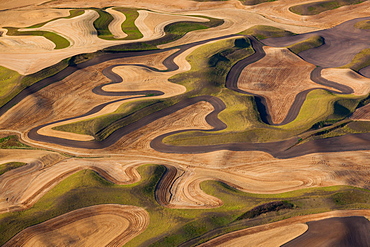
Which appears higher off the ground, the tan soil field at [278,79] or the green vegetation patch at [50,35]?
the green vegetation patch at [50,35]

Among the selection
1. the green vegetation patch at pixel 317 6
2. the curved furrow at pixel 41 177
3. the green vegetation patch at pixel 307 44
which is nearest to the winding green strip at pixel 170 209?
the curved furrow at pixel 41 177

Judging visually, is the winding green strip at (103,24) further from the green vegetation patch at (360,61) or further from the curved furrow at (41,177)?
the green vegetation patch at (360,61)

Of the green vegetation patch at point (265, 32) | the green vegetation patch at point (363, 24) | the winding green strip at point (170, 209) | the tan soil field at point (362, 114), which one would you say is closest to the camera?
the winding green strip at point (170, 209)

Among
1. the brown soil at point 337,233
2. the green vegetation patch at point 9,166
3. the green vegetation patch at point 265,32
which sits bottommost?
the brown soil at point 337,233

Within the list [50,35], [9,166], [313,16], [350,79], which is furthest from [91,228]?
[313,16]

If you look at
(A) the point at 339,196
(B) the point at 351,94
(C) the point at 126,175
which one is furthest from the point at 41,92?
(B) the point at 351,94

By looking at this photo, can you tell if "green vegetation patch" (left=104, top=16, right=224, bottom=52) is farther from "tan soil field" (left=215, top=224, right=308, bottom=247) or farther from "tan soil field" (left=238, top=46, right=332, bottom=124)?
"tan soil field" (left=215, top=224, right=308, bottom=247)

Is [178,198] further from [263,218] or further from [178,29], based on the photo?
[178,29]

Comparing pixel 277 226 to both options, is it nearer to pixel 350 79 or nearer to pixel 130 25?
pixel 350 79
